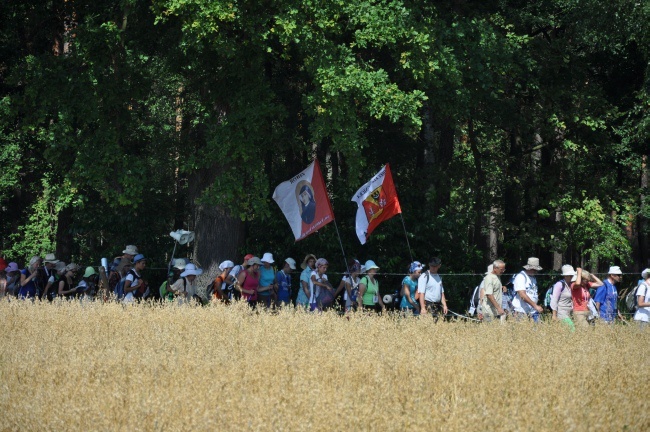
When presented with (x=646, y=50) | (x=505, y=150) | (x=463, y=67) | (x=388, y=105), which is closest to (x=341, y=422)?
(x=388, y=105)

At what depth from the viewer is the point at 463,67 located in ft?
67.6

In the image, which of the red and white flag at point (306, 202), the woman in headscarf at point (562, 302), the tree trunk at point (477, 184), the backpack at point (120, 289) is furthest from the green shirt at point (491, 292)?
the tree trunk at point (477, 184)

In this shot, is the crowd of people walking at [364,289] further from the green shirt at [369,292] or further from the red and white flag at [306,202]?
the red and white flag at [306,202]

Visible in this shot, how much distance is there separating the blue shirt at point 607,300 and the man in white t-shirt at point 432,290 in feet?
8.53

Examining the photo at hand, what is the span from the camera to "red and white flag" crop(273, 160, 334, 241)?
60.8ft

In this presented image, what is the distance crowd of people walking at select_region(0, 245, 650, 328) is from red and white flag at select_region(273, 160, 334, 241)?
0.74 meters

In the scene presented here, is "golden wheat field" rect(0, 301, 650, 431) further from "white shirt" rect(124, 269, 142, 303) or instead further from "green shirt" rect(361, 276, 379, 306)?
"green shirt" rect(361, 276, 379, 306)

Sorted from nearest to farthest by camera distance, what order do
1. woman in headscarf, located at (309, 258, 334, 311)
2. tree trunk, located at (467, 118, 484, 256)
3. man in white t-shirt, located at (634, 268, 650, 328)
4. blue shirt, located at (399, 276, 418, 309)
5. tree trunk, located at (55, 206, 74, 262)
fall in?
1. man in white t-shirt, located at (634, 268, 650, 328)
2. blue shirt, located at (399, 276, 418, 309)
3. woman in headscarf, located at (309, 258, 334, 311)
4. tree trunk, located at (467, 118, 484, 256)
5. tree trunk, located at (55, 206, 74, 262)

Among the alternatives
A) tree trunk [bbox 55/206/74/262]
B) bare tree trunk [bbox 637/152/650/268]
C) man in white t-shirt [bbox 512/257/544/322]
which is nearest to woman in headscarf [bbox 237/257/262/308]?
man in white t-shirt [bbox 512/257/544/322]

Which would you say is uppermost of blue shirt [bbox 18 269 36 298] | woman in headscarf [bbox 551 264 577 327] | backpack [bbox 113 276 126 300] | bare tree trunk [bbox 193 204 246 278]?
bare tree trunk [bbox 193 204 246 278]

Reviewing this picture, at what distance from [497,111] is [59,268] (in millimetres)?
11582

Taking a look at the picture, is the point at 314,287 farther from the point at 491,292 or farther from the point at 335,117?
the point at 491,292

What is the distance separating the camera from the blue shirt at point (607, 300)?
16547 millimetres

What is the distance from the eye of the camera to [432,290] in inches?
651
